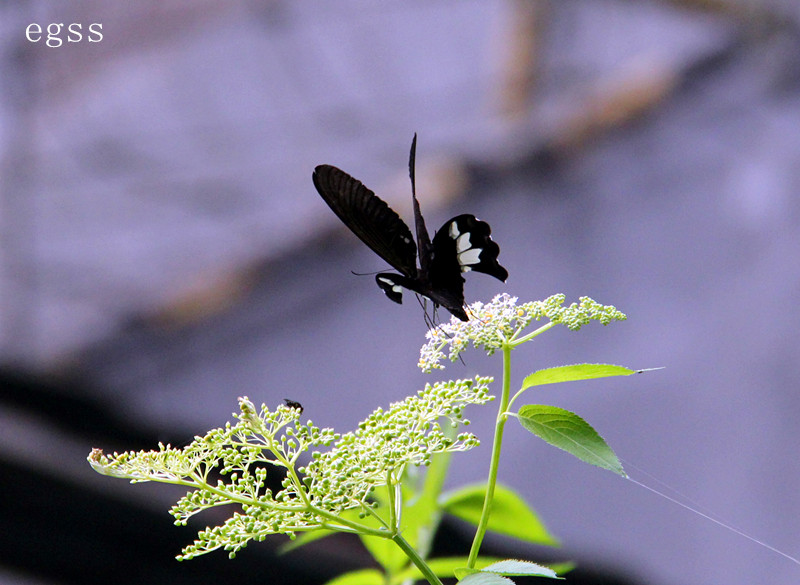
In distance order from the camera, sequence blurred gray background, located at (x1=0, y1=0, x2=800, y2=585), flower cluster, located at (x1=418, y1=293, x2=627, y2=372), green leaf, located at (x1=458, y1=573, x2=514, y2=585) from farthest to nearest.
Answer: blurred gray background, located at (x1=0, y1=0, x2=800, y2=585) → flower cluster, located at (x1=418, y1=293, x2=627, y2=372) → green leaf, located at (x1=458, y1=573, x2=514, y2=585)

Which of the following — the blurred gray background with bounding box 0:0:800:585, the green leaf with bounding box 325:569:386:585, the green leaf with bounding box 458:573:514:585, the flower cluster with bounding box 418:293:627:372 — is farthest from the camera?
the blurred gray background with bounding box 0:0:800:585

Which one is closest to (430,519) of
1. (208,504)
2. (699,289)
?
(208,504)

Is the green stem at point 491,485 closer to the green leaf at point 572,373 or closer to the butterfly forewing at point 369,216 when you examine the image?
the green leaf at point 572,373

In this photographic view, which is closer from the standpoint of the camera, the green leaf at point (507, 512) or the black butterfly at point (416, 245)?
the black butterfly at point (416, 245)

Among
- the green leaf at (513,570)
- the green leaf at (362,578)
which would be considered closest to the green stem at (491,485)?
the green leaf at (513,570)

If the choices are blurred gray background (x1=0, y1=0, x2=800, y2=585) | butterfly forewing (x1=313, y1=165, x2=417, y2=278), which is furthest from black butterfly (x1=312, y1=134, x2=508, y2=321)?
blurred gray background (x1=0, y1=0, x2=800, y2=585)

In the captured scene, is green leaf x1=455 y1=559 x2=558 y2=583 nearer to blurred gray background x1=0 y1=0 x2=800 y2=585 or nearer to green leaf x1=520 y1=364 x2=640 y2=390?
green leaf x1=520 y1=364 x2=640 y2=390

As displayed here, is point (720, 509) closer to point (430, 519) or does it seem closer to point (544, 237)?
point (544, 237)
